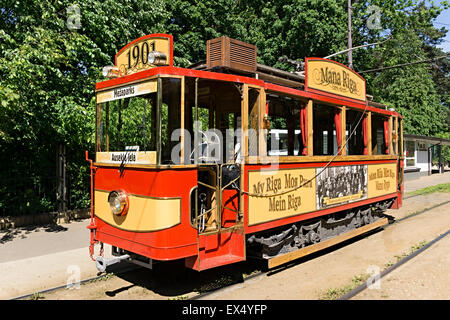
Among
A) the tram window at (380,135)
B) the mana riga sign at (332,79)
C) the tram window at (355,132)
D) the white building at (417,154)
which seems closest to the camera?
the mana riga sign at (332,79)

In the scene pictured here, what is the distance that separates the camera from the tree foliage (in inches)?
314

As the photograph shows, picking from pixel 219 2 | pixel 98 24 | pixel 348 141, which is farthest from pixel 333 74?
pixel 219 2

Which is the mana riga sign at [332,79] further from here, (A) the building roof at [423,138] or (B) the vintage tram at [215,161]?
(A) the building roof at [423,138]

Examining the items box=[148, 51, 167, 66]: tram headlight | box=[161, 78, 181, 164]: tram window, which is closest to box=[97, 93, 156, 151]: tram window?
box=[161, 78, 181, 164]: tram window

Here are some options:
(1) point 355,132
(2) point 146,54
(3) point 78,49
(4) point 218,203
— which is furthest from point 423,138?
(2) point 146,54

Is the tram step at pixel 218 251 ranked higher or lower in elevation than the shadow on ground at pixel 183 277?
higher

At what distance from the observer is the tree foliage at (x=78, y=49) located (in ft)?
26.1

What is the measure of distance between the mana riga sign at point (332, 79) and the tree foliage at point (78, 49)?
16.7 ft

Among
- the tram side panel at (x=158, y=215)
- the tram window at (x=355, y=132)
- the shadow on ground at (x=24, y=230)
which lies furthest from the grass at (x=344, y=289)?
the shadow on ground at (x=24, y=230)

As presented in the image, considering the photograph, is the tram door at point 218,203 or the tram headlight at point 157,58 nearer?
the tram headlight at point 157,58

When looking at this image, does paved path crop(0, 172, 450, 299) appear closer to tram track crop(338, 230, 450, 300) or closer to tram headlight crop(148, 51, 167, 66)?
tram headlight crop(148, 51, 167, 66)

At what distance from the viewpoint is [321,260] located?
717 cm

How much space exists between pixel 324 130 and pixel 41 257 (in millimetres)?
6249

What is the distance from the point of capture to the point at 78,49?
31.1ft
